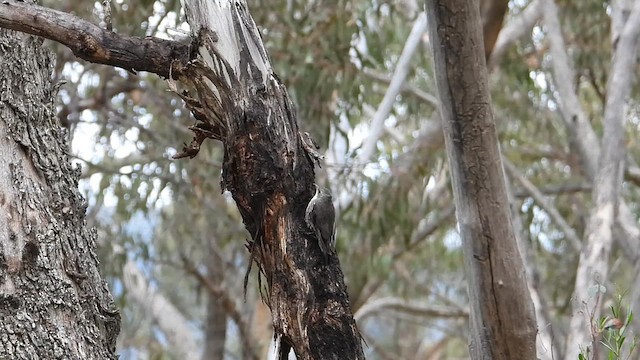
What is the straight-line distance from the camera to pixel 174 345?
6.69 metres

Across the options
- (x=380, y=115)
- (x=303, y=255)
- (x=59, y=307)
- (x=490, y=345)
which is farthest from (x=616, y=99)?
(x=59, y=307)

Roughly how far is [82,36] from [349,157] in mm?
3138

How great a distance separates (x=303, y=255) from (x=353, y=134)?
4.09m

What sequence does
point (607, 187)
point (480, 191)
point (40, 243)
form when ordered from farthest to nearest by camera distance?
point (607, 187)
point (480, 191)
point (40, 243)

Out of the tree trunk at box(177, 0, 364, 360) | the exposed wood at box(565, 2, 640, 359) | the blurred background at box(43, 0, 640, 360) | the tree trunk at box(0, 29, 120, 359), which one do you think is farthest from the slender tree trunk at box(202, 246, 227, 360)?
the tree trunk at box(177, 0, 364, 360)

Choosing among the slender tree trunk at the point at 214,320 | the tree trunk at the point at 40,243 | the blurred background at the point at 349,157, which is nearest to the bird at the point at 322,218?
the tree trunk at the point at 40,243

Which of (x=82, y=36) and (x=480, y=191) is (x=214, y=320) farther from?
(x=82, y=36)

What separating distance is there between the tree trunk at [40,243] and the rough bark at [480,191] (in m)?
0.83

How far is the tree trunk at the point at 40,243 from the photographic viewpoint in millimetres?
1727

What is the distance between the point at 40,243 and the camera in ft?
5.85

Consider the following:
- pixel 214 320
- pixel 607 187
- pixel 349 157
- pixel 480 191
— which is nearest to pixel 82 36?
pixel 480 191

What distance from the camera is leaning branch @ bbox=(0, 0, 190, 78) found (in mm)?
1597

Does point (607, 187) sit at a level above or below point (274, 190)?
above

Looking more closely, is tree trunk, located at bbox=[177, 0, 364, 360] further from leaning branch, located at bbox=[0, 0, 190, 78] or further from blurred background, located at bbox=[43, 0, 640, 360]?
blurred background, located at bbox=[43, 0, 640, 360]
